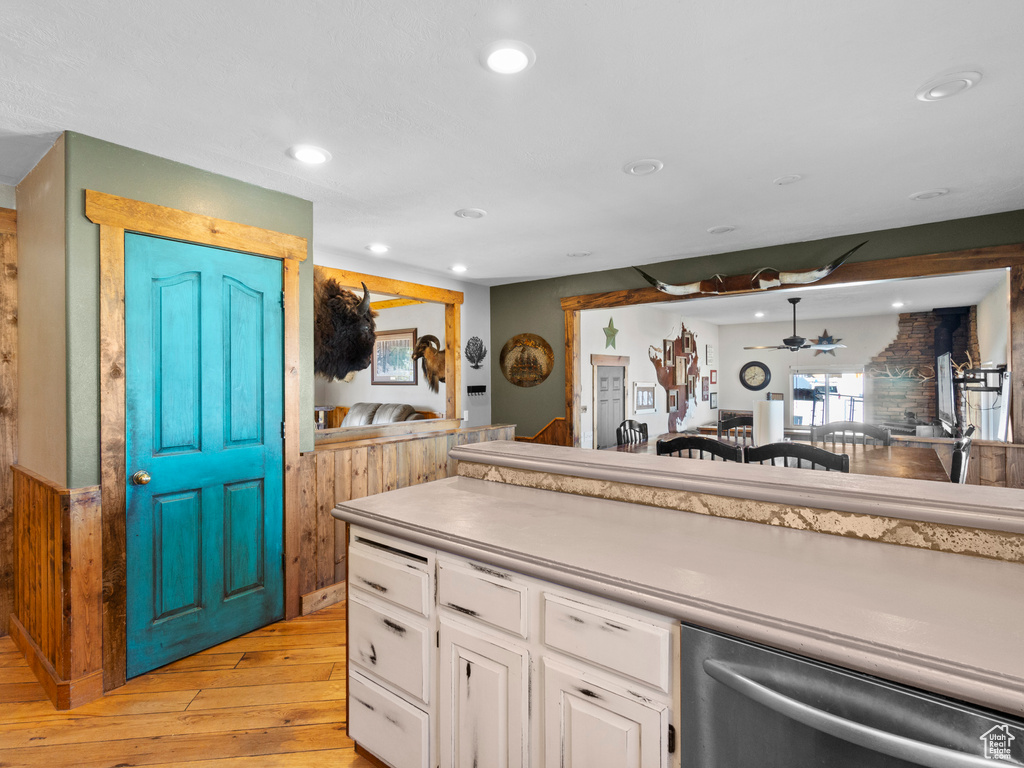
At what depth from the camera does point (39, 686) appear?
2.27 m

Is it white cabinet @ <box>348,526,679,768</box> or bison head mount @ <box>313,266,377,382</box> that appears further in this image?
bison head mount @ <box>313,266,377,382</box>

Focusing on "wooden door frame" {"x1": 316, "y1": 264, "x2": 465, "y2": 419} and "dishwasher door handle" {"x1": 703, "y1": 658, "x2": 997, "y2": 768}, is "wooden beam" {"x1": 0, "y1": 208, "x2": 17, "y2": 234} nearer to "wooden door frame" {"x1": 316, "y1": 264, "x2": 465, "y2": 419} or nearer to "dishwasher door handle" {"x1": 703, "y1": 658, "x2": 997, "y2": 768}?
"wooden door frame" {"x1": 316, "y1": 264, "x2": 465, "y2": 419}

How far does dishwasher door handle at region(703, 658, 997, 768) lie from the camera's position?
0.75 metres

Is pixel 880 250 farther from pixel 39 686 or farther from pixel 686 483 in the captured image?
pixel 39 686

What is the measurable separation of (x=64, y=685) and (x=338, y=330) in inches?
93.1

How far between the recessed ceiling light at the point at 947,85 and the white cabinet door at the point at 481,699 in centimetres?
224

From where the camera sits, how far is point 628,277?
4.81 m

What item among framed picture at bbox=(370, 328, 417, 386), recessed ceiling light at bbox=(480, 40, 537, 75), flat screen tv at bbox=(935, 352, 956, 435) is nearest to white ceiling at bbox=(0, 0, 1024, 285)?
recessed ceiling light at bbox=(480, 40, 537, 75)

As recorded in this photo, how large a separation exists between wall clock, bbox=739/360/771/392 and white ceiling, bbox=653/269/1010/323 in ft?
2.89

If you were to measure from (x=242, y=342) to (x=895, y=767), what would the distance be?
2833 millimetres

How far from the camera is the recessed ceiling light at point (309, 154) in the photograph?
2.30 m

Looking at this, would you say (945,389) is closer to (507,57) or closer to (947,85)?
(947,85)

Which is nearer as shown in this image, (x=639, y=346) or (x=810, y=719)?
(x=810, y=719)

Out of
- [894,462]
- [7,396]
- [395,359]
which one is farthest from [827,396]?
[7,396]
